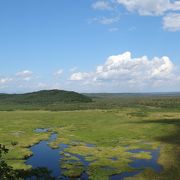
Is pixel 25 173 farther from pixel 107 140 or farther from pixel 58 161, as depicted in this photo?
pixel 107 140

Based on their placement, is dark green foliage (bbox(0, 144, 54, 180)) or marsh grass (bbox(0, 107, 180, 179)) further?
marsh grass (bbox(0, 107, 180, 179))

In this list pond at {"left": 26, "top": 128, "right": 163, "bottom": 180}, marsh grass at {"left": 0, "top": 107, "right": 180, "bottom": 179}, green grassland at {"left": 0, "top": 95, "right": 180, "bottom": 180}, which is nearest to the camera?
pond at {"left": 26, "top": 128, "right": 163, "bottom": 180}

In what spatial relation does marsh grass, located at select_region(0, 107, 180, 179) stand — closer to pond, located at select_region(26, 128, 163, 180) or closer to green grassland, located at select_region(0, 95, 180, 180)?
green grassland, located at select_region(0, 95, 180, 180)

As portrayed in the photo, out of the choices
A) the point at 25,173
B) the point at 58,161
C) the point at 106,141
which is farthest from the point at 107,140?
the point at 25,173

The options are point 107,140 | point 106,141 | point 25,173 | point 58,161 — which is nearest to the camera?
point 25,173

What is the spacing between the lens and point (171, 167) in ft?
225

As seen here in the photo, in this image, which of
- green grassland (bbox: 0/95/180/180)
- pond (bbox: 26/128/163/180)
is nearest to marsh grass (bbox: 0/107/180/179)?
green grassland (bbox: 0/95/180/180)

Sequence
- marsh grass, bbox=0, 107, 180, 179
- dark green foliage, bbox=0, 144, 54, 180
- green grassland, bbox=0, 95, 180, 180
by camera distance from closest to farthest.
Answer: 1. dark green foliage, bbox=0, 144, 54, 180
2. green grassland, bbox=0, 95, 180, 180
3. marsh grass, bbox=0, 107, 180, 179

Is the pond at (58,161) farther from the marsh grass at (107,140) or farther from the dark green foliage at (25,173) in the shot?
the dark green foliage at (25,173)

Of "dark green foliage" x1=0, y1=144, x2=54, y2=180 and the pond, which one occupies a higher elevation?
"dark green foliage" x1=0, y1=144, x2=54, y2=180

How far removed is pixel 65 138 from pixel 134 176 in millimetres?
47229

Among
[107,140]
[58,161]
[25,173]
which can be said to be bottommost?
[58,161]

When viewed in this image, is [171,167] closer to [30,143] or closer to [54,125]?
[30,143]

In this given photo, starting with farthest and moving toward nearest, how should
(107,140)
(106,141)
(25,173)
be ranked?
Result: 1. (107,140)
2. (106,141)
3. (25,173)
